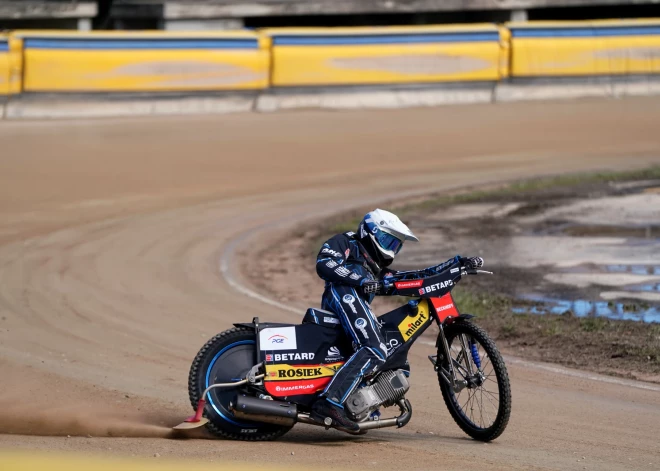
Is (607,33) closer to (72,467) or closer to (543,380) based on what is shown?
(543,380)

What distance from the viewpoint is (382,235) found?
7160 mm

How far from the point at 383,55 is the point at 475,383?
56.1 feet

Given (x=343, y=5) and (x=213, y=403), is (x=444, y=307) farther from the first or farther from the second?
(x=343, y=5)

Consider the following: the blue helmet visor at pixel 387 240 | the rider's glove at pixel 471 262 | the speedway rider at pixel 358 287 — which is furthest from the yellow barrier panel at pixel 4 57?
the rider's glove at pixel 471 262

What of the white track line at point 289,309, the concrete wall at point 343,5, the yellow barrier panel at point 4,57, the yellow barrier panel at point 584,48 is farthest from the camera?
the concrete wall at point 343,5

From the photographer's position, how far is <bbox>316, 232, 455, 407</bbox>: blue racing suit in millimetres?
7039

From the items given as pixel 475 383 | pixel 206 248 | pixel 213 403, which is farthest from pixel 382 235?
pixel 206 248

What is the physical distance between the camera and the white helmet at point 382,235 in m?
7.12

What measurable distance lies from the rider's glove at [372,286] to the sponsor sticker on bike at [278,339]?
68 cm

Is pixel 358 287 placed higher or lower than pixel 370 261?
lower

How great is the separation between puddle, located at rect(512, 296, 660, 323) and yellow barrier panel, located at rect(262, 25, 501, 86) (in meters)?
12.3

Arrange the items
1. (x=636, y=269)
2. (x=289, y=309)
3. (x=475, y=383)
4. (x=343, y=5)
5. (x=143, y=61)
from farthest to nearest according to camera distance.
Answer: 1. (x=343, y=5)
2. (x=143, y=61)
3. (x=636, y=269)
4. (x=289, y=309)
5. (x=475, y=383)

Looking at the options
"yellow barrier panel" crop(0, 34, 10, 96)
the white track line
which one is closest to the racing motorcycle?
the white track line

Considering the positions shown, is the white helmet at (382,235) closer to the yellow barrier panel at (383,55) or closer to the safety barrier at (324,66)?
the safety barrier at (324,66)
